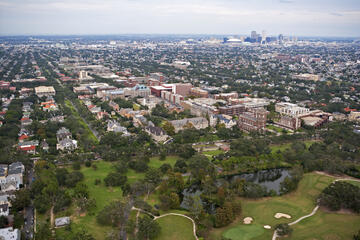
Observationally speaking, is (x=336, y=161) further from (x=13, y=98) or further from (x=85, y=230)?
(x=13, y=98)

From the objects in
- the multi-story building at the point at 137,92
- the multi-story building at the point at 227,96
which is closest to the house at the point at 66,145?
the multi-story building at the point at 137,92

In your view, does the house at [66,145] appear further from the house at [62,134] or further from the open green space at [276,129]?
the open green space at [276,129]

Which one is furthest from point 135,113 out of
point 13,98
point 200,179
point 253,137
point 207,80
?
point 207,80

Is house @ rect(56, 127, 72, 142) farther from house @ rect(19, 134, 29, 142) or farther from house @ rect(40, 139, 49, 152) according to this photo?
house @ rect(19, 134, 29, 142)

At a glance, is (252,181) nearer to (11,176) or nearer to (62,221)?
(62,221)

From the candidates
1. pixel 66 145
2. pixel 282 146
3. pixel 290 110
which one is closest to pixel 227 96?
pixel 290 110
